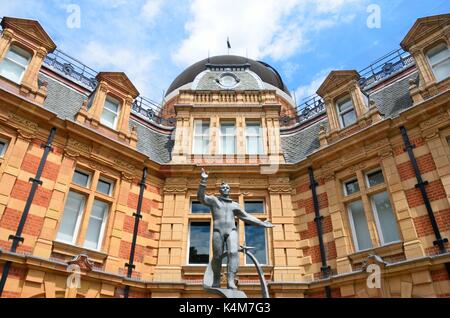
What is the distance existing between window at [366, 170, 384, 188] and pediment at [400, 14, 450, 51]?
5.24 metres

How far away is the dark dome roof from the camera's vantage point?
977 inches

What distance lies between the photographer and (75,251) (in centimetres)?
996

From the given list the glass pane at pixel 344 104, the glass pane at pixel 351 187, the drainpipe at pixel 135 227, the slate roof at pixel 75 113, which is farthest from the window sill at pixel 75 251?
the glass pane at pixel 344 104

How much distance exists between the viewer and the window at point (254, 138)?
46.6ft

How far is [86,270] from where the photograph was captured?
9.67 m

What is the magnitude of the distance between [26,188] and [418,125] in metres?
12.8

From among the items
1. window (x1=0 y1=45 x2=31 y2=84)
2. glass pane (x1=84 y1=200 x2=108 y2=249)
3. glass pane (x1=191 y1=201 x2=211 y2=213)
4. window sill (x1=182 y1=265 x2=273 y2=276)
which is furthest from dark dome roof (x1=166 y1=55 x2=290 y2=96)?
window sill (x1=182 y1=265 x2=273 y2=276)

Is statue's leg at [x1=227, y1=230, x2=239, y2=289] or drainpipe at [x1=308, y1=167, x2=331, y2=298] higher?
drainpipe at [x1=308, y1=167, x2=331, y2=298]

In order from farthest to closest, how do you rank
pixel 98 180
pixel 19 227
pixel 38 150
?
pixel 98 180 → pixel 38 150 → pixel 19 227

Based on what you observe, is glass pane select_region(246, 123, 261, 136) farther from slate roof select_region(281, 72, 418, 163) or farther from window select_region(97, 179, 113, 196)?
window select_region(97, 179, 113, 196)

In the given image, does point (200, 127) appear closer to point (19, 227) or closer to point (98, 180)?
point (98, 180)

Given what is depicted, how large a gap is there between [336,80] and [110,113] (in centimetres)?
982

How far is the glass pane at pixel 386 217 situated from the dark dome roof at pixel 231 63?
15.4 meters
